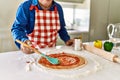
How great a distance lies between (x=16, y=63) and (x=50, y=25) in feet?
1.94

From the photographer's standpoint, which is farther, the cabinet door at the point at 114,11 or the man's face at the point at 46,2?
the cabinet door at the point at 114,11

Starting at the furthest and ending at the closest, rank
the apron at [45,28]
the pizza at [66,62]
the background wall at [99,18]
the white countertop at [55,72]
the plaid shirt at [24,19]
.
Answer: the background wall at [99,18]
the apron at [45,28]
the plaid shirt at [24,19]
the pizza at [66,62]
the white countertop at [55,72]

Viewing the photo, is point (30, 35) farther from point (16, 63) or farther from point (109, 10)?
point (109, 10)

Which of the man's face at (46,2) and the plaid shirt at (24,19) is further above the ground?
the man's face at (46,2)

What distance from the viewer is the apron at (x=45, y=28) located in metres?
1.38

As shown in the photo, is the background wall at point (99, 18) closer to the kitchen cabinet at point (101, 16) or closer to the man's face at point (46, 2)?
the kitchen cabinet at point (101, 16)

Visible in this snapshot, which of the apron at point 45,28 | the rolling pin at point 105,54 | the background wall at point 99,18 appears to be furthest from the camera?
the background wall at point 99,18

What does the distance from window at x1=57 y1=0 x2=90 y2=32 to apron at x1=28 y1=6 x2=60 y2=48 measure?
1031mm

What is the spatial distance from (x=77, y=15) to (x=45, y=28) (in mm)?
1259

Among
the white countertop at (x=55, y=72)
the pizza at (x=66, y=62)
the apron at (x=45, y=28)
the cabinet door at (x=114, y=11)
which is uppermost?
the cabinet door at (x=114, y=11)

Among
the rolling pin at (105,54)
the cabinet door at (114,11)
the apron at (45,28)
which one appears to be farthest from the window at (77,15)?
the rolling pin at (105,54)

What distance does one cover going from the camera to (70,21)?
2617mm

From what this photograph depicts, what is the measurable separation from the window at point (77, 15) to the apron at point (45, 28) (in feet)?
3.38

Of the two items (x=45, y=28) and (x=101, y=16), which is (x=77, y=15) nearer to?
(x=101, y=16)
